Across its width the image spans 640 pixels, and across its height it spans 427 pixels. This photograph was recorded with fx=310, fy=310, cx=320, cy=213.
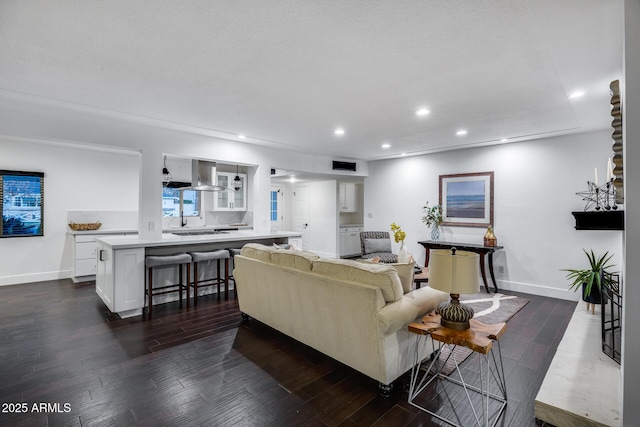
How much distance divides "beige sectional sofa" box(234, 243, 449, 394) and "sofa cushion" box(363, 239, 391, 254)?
3.25 m

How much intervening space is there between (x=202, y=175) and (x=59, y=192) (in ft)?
9.22

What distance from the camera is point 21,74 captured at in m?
2.69

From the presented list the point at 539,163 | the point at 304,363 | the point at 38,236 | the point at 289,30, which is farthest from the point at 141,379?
the point at 539,163

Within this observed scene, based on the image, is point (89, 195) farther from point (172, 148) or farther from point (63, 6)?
point (63, 6)

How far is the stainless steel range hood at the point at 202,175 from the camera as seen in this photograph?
5547mm

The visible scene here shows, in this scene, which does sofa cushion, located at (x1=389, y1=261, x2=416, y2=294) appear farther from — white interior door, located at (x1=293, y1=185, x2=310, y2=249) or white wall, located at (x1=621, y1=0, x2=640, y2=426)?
white interior door, located at (x1=293, y1=185, x2=310, y2=249)

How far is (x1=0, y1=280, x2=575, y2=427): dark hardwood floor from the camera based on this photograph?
203cm

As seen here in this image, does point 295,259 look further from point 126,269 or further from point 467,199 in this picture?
point 467,199

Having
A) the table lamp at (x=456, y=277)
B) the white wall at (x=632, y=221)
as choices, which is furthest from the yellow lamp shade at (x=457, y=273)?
the white wall at (x=632, y=221)

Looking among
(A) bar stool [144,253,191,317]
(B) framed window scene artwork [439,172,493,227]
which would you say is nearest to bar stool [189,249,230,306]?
(A) bar stool [144,253,191,317]

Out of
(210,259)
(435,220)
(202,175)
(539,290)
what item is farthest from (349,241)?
(210,259)

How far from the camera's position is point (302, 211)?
31.1 ft

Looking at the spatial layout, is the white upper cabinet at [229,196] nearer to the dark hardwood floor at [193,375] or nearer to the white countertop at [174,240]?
the white countertop at [174,240]

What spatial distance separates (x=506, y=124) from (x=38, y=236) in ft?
25.8
